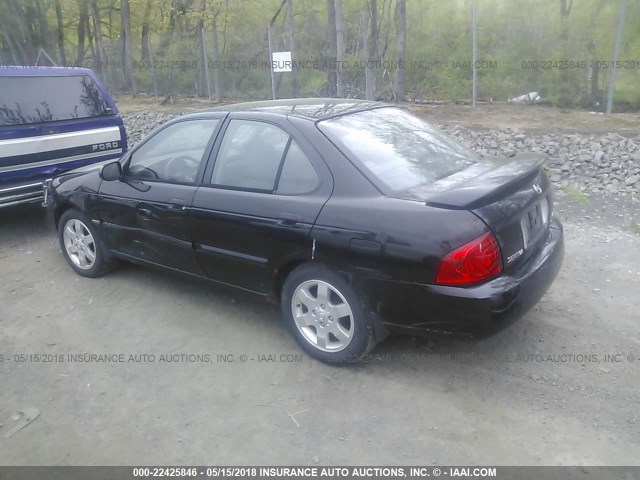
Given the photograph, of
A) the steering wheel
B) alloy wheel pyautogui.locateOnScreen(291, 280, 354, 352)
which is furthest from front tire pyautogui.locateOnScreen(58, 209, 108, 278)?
alloy wheel pyautogui.locateOnScreen(291, 280, 354, 352)

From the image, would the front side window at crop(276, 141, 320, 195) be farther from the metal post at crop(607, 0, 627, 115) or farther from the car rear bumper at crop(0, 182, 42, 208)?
the metal post at crop(607, 0, 627, 115)

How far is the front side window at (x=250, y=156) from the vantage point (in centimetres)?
366

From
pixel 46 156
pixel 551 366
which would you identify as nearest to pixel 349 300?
pixel 551 366

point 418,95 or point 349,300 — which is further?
point 418,95

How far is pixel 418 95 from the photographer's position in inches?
480

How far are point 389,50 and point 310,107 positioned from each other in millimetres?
10722

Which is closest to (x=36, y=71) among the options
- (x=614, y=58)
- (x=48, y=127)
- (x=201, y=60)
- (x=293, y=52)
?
(x=48, y=127)

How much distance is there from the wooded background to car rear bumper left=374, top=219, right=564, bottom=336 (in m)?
8.21

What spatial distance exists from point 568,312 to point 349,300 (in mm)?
1851

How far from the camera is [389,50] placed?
13844 mm

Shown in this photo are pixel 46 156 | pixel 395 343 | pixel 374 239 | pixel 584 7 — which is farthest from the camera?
pixel 584 7

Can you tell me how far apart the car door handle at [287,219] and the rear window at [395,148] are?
510 mm

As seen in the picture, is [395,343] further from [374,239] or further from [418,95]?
[418,95]

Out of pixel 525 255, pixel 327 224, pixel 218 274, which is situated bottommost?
pixel 218 274
